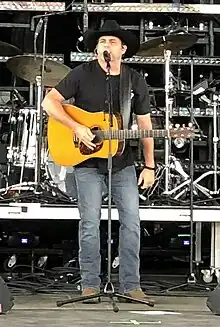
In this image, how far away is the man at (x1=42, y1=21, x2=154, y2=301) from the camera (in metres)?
4.44

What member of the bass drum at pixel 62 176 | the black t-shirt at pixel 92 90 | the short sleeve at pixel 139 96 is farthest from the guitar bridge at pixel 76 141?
the bass drum at pixel 62 176

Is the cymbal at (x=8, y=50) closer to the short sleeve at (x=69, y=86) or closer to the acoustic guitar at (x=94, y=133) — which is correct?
the acoustic guitar at (x=94, y=133)

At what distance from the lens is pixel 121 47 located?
4.55 meters

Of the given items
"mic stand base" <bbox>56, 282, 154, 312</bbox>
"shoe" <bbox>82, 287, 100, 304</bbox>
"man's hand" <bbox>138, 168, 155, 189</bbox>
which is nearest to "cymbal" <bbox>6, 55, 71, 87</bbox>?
"man's hand" <bbox>138, 168, 155, 189</bbox>

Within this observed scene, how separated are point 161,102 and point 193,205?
5.03 ft

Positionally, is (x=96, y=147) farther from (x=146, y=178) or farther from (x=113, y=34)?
(x=113, y=34)

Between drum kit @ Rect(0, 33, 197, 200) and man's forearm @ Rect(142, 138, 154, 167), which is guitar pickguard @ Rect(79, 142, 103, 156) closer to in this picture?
man's forearm @ Rect(142, 138, 154, 167)

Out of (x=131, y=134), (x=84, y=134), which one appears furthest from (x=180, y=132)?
(x=84, y=134)

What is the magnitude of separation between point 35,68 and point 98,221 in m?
1.79

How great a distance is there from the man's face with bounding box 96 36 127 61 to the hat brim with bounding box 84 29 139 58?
0.08 feet

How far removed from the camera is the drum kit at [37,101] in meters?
5.68

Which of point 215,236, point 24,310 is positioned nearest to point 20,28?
point 215,236

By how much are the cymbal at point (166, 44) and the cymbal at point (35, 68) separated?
1.95 feet

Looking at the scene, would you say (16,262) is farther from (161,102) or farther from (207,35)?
(207,35)
